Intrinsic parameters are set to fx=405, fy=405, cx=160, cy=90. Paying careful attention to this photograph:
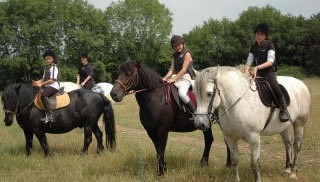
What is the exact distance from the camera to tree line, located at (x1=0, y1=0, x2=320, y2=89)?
56.2 metres

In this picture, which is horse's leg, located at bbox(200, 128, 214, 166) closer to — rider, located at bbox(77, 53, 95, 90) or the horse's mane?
the horse's mane

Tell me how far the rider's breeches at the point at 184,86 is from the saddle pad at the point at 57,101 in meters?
3.43

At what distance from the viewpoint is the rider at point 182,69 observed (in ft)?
26.1

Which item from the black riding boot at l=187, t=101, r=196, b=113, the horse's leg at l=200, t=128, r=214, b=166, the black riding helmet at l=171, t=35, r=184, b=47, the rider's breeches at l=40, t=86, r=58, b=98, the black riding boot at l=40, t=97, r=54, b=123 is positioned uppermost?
the black riding helmet at l=171, t=35, r=184, b=47

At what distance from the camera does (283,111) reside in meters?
7.14

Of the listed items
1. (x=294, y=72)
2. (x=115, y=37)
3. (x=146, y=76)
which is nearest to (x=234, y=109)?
(x=146, y=76)

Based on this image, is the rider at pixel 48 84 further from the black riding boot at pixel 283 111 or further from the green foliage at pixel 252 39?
the green foliage at pixel 252 39

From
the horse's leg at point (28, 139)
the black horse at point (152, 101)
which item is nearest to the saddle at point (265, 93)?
the black horse at point (152, 101)

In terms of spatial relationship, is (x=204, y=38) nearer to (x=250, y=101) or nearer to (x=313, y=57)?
(x=313, y=57)

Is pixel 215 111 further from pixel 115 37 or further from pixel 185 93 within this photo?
pixel 115 37

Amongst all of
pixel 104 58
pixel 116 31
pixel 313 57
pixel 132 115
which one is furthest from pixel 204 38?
pixel 132 115

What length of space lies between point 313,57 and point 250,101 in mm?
48059

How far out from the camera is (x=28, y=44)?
5750cm

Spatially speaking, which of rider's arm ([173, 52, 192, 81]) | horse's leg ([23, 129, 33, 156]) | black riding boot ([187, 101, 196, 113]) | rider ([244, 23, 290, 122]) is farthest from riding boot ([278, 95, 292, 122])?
horse's leg ([23, 129, 33, 156])
